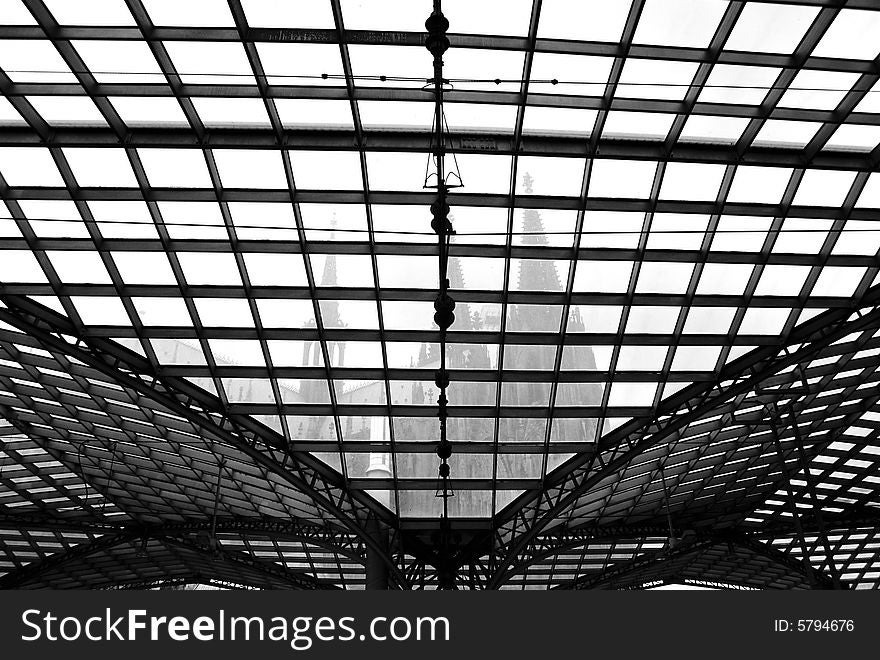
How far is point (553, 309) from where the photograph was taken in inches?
1093

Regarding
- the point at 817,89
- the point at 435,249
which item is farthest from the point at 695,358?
the point at 817,89

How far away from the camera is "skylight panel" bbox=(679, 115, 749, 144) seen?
21.7 meters

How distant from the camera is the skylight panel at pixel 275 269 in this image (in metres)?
25.6

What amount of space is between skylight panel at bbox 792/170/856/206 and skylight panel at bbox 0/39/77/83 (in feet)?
70.9

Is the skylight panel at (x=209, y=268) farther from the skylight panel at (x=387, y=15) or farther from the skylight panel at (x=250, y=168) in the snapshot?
the skylight panel at (x=387, y=15)

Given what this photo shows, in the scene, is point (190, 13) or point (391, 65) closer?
point (190, 13)

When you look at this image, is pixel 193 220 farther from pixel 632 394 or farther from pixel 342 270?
pixel 632 394

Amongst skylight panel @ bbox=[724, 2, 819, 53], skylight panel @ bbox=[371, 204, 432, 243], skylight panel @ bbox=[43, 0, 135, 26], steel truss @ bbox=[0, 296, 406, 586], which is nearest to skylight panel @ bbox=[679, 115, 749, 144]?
skylight panel @ bbox=[724, 2, 819, 53]

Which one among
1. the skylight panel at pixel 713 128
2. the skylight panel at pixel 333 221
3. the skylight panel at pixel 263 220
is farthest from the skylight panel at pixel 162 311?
the skylight panel at pixel 713 128

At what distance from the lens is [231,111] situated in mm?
21234

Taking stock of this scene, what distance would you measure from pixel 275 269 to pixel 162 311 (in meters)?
4.93

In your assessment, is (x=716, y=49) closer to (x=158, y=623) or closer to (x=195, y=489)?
(x=158, y=623)

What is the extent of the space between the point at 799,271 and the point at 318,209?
55.8 ft

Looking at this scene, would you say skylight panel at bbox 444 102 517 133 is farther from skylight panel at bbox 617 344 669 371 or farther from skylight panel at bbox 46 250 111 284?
skylight panel at bbox 46 250 111 284
